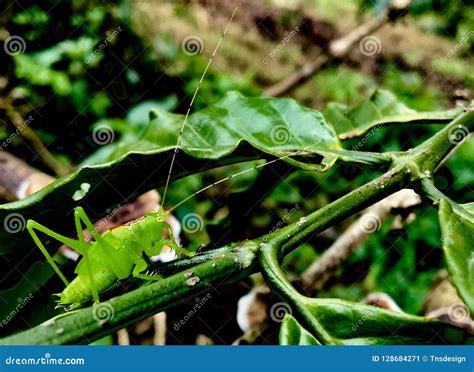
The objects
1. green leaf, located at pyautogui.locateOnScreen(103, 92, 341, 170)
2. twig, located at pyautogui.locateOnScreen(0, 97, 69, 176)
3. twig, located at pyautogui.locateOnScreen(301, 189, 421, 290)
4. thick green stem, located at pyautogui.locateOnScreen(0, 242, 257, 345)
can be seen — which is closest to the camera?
thick green stem, located at pyautogui.locateOnScreen(0, 242, 257, 345)

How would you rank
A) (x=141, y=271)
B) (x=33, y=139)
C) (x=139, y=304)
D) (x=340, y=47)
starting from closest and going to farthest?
(x=139, y=304)
(x=141, y=271)
(x=33, y=139)
(x=340, y=47)

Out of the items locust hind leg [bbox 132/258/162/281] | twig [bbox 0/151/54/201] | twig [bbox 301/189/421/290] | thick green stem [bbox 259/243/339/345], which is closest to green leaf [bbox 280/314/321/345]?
thick green stem [bbox 259/243/339/345]

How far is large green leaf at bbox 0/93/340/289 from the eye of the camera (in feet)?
3.11

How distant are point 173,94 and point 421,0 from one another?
1.06m

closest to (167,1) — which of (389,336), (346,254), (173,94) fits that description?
(173,94)

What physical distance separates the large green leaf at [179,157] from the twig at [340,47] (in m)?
1.12

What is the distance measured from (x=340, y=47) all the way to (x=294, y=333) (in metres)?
1.89

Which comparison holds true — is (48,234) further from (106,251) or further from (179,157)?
(179,157)

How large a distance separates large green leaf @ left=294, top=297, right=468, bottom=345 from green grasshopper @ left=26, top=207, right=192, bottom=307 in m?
0.20

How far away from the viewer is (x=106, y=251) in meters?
0.91

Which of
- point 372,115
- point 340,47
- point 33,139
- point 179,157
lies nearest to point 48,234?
point 179,157

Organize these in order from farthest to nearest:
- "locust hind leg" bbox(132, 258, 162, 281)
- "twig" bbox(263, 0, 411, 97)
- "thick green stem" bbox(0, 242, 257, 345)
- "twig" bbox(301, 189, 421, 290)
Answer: "twig" bbox(263, 0, 411, 97), "twig" bbox(301, 189, 421, 290), "locust hind leg" bbox(132, 258, 162, 281), "thick green stem" bbox(0, 242, 257, 345)

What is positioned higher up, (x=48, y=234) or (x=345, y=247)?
(x=48, y=234)

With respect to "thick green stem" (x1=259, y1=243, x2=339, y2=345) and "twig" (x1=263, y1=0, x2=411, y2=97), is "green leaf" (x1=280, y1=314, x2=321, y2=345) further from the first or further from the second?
"twig" (x1=263, y1=0, x2=411, y2=97)
